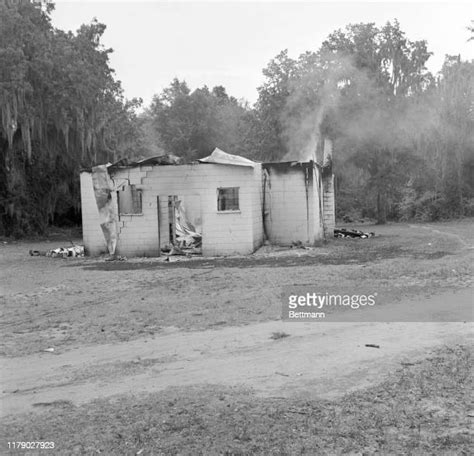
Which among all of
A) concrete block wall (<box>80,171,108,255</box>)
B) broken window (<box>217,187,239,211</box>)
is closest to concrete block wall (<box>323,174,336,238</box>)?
broken window (<box>217,187,239,211</box>)

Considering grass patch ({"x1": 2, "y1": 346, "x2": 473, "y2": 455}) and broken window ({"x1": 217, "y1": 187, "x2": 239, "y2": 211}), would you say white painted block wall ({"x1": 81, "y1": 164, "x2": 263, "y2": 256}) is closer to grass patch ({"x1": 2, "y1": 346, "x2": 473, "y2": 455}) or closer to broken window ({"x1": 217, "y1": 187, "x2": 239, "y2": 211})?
broken window ({"x1": 217, "y1": 187, "x2": 239, "y2": 211})

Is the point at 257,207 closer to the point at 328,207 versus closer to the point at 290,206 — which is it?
the point at 290,206

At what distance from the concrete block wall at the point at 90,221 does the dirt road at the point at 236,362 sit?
1311cm

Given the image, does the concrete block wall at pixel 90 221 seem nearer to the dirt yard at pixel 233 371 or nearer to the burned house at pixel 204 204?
the burned house at pixel 204 204

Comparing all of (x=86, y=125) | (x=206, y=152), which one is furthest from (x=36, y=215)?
(x=206, y=152)

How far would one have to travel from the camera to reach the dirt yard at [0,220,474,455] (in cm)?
392

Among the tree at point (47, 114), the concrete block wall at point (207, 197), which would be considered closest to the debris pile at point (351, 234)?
the concrete block wall at point (207, 197)

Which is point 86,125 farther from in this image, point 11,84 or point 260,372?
point 260,372

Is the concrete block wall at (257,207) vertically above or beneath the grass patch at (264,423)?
above

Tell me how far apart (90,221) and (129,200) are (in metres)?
1.59

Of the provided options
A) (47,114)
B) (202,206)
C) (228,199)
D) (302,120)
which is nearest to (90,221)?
(202,206)

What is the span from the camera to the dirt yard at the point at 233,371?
12.9ft

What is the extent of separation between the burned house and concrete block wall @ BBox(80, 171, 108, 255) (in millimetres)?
35

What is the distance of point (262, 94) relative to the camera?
119 ft
